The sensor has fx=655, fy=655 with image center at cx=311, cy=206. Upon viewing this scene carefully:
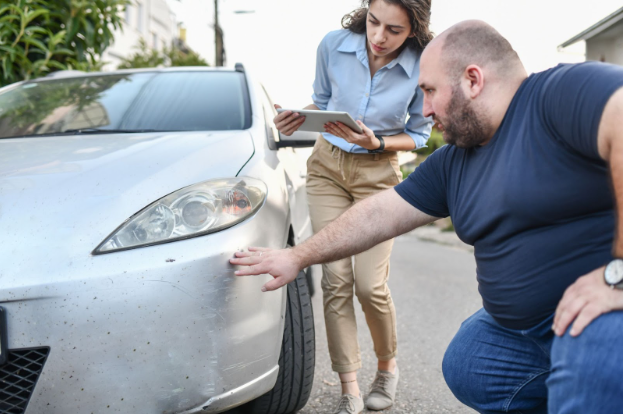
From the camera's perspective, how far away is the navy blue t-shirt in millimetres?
1535

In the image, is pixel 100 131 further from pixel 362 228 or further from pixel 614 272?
pixel 614 272

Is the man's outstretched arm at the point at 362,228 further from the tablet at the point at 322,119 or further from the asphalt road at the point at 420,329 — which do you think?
the asphalt road at the point at 420,329

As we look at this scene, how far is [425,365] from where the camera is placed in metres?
3.43

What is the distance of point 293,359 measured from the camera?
2389mm

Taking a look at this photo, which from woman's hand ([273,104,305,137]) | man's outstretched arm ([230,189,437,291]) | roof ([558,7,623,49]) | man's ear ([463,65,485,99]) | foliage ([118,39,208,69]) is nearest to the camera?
man's ear ([463,65,485,99])

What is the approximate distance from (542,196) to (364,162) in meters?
1.29

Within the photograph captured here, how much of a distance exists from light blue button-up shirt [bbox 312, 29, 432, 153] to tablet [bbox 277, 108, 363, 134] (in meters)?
0.25

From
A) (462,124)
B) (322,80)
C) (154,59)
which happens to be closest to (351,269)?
(322,80)

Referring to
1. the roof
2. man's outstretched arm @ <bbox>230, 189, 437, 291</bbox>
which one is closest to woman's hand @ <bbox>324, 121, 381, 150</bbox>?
man's outstretched arm @ <bbox>230, 189, 437, 291</bbox>

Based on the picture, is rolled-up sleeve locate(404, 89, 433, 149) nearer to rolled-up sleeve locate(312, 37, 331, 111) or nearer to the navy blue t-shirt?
rolled-up sleeve locate(312, 37, 331, 111)

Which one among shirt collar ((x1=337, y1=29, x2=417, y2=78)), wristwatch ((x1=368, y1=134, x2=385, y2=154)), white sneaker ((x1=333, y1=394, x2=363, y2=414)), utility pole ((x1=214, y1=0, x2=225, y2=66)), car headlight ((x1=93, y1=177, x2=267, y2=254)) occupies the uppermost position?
shirt collar ((x1=337, y1=29, x2=417, y2=78))

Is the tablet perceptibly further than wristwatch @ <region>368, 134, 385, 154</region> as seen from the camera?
No

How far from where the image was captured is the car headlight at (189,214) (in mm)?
1886

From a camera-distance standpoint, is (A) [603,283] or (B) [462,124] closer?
(A) [603,283]
